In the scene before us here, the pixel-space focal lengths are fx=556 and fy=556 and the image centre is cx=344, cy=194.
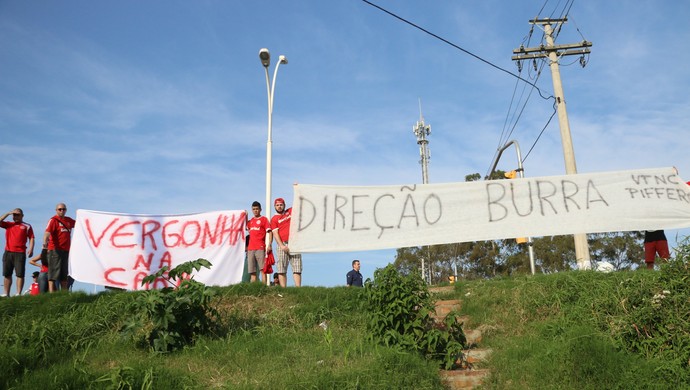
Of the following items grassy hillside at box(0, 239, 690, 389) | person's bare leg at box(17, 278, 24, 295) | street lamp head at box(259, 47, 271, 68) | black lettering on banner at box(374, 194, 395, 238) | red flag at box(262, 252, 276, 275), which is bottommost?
grassy hillside at box(0, 239, 690, 389)

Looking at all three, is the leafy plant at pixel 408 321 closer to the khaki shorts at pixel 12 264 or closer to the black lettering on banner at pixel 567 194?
the black lettering on banner at pixel 567 194

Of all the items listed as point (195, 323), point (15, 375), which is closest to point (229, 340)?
point (195, 323)

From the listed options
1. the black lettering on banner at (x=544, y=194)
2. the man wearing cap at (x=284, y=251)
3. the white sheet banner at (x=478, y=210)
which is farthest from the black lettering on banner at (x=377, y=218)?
the black lettering on banner at (x=544, y=194)

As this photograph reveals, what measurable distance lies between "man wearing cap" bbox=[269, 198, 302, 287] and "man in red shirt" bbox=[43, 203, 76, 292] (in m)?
3.58

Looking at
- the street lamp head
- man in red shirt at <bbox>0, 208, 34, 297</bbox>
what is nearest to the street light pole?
the street lamp head

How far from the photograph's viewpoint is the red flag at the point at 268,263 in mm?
9562

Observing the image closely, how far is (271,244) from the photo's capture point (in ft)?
31.9

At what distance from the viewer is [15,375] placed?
560cm

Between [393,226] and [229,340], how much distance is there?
3742mm

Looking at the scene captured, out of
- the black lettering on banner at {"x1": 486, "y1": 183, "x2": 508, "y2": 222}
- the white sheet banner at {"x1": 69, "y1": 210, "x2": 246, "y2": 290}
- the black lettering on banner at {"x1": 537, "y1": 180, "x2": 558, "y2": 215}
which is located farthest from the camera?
the white sheet banner at {"x1": 69, "y1": 210, "x2": 246, "y2": 290}

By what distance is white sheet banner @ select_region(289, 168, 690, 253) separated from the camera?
9312mm

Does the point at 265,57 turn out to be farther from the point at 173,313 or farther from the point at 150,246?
the point at 173,313

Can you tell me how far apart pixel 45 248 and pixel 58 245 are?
1.33ft

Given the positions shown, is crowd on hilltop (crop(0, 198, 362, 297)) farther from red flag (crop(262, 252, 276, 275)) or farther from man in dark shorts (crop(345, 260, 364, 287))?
man in dark shorts (crop(345, 260, 364, 287))
